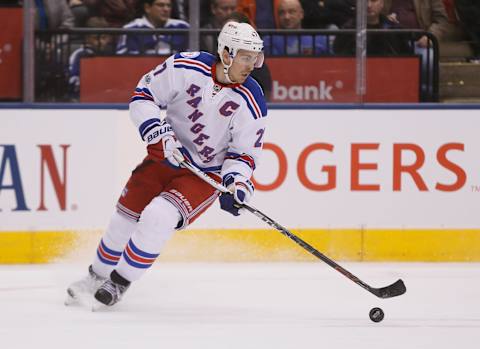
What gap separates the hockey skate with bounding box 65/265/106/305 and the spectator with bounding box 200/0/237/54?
5.00 feet

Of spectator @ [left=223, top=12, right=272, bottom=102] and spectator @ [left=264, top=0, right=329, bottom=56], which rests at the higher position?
spectator @ [left=264, top=0, right=329, bottom=56]

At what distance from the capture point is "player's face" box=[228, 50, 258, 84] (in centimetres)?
421

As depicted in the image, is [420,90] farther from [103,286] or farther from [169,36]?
[103,286]

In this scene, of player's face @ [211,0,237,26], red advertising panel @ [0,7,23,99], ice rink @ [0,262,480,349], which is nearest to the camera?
ice rink @ [0,262,480,349]

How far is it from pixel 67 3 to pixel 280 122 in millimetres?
1125

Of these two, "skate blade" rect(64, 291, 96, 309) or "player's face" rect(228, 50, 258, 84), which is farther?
"skate blade" rect(64, 291, 96, 309)

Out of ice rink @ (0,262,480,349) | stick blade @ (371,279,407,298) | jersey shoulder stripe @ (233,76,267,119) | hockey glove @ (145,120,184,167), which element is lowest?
ice rink @ (0,262,480,349)

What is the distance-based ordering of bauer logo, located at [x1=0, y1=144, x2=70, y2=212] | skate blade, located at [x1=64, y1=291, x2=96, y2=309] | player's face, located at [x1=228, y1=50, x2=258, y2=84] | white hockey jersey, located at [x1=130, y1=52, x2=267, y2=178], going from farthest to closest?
bauer logo, located at [x1=0, y1=144, x2=70, y2=212] → skate blade, located at [x1=64, y1=291, x2=96, y2=309] → white hockey jersey, located at [x1=130, y1=52, x2=267, y2=178] → player's face, located at [x1=228, y1=50, x2=258, y2=84]

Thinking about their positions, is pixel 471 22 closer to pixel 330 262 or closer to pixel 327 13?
pixel 327 13

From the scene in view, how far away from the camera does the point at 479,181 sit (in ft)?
18.6

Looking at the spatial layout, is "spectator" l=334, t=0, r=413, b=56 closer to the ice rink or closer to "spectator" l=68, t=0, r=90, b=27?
the ice rink

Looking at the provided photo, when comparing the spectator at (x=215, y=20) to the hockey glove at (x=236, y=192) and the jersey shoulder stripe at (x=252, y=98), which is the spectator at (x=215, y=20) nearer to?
the jersey shoulder stripe at (x=252, y=98)

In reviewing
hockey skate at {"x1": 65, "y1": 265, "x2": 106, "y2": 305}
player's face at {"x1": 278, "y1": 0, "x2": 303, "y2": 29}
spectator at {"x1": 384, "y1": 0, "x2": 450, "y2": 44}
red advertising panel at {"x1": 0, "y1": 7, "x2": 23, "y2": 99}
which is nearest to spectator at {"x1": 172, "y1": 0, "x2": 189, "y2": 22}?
player's face at {"x1": 278, "y1": 0, "x2": 303, "y2": 29}

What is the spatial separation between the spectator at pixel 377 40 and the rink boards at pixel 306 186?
11.8 inches
